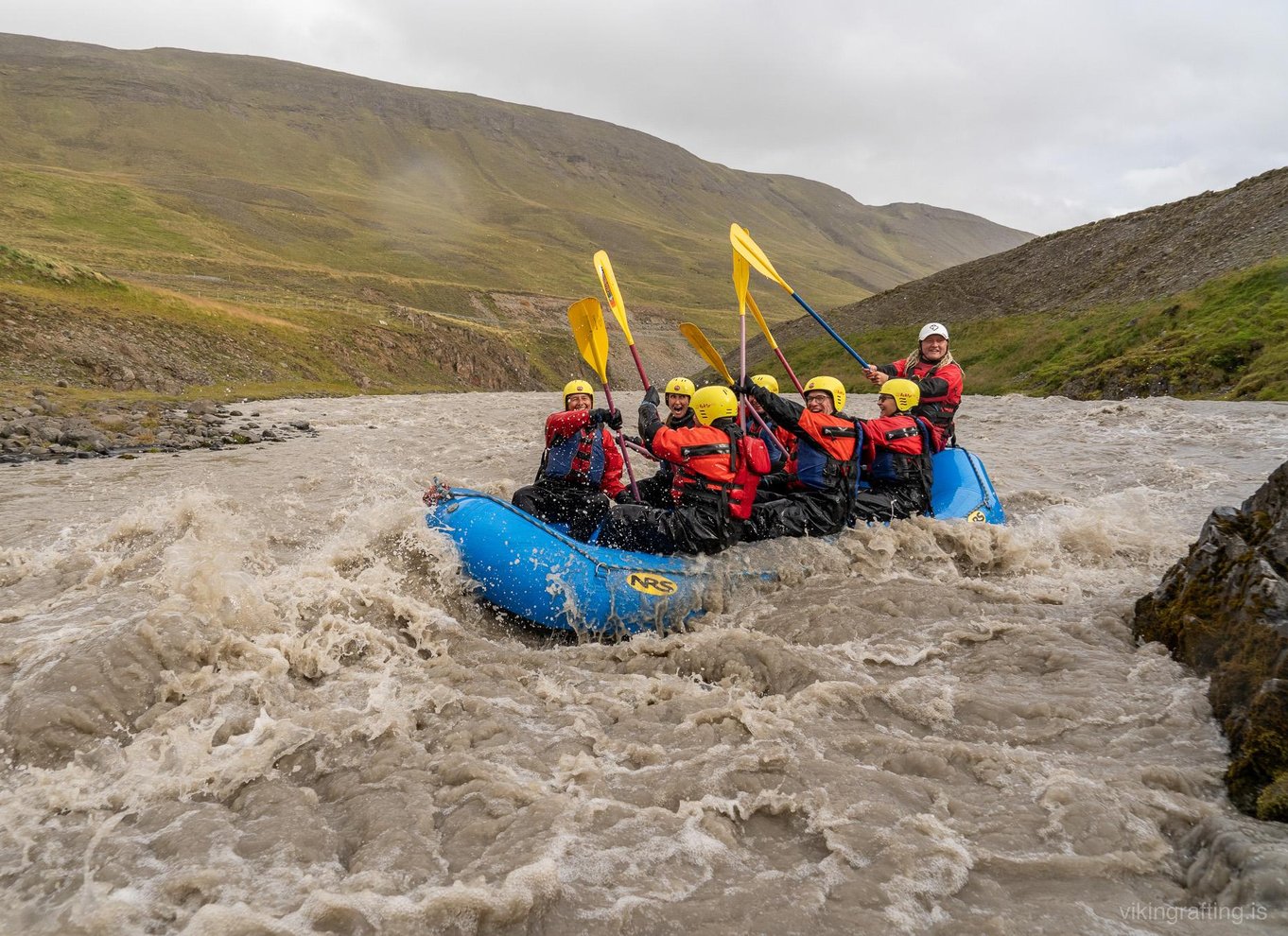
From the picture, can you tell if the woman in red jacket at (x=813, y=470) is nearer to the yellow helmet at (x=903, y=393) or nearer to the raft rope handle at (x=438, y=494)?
the yellow helmet at (x=903, y=393)

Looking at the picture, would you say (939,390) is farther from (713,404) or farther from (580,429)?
(580,429)

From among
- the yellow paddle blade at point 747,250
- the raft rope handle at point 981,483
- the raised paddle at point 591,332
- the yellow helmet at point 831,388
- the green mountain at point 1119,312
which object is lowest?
the raft rope handle at point 981,483

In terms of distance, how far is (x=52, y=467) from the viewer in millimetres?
12953

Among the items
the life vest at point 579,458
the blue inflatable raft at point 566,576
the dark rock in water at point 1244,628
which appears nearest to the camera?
the dark rock in water at point 1244,628

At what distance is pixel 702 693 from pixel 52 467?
40.9 feet

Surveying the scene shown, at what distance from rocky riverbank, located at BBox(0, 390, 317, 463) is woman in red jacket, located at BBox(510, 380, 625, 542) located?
10.3 meters

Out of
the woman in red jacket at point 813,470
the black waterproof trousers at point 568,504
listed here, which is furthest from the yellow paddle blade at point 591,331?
the woman in red jacket at point 813,470

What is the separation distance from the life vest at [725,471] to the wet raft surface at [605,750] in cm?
77

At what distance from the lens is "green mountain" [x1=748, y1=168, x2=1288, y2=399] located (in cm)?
2075

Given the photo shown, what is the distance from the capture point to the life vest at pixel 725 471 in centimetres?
725

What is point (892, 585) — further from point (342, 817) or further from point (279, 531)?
point (279, 531)

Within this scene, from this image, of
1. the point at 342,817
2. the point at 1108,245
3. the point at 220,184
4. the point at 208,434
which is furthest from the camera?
the point at 220,184

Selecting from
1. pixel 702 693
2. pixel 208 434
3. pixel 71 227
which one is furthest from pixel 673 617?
pixel 71 227

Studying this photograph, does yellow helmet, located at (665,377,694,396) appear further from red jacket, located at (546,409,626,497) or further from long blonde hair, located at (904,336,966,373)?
long blonde hair, located at (904,336,966,373)
